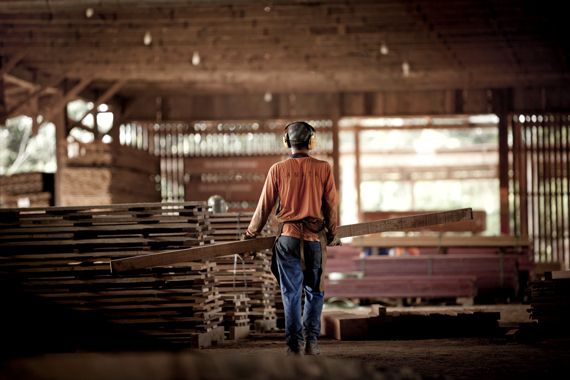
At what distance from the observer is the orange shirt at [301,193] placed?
9.19 m

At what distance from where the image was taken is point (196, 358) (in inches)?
181

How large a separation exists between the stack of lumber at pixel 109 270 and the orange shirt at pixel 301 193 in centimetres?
207

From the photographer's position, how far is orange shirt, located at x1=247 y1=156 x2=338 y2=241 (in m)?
9.19

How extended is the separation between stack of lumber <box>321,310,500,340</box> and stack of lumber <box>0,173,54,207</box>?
9.21m

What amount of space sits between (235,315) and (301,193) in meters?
4.01

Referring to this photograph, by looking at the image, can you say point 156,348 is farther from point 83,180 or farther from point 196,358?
point 83,180

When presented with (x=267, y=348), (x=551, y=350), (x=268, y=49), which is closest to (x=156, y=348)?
(x=267, y=348)

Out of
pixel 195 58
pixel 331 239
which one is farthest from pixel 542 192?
pixel 331 239

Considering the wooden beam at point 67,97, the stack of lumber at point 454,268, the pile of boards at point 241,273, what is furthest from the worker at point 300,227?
the wooden beam at point 67,97

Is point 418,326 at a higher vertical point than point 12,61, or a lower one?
lower

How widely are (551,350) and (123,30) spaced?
31.8 ft

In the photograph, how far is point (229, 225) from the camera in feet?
43.9

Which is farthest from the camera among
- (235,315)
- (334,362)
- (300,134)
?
(235,315)

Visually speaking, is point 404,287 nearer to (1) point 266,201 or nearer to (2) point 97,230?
(2) point 97,230
